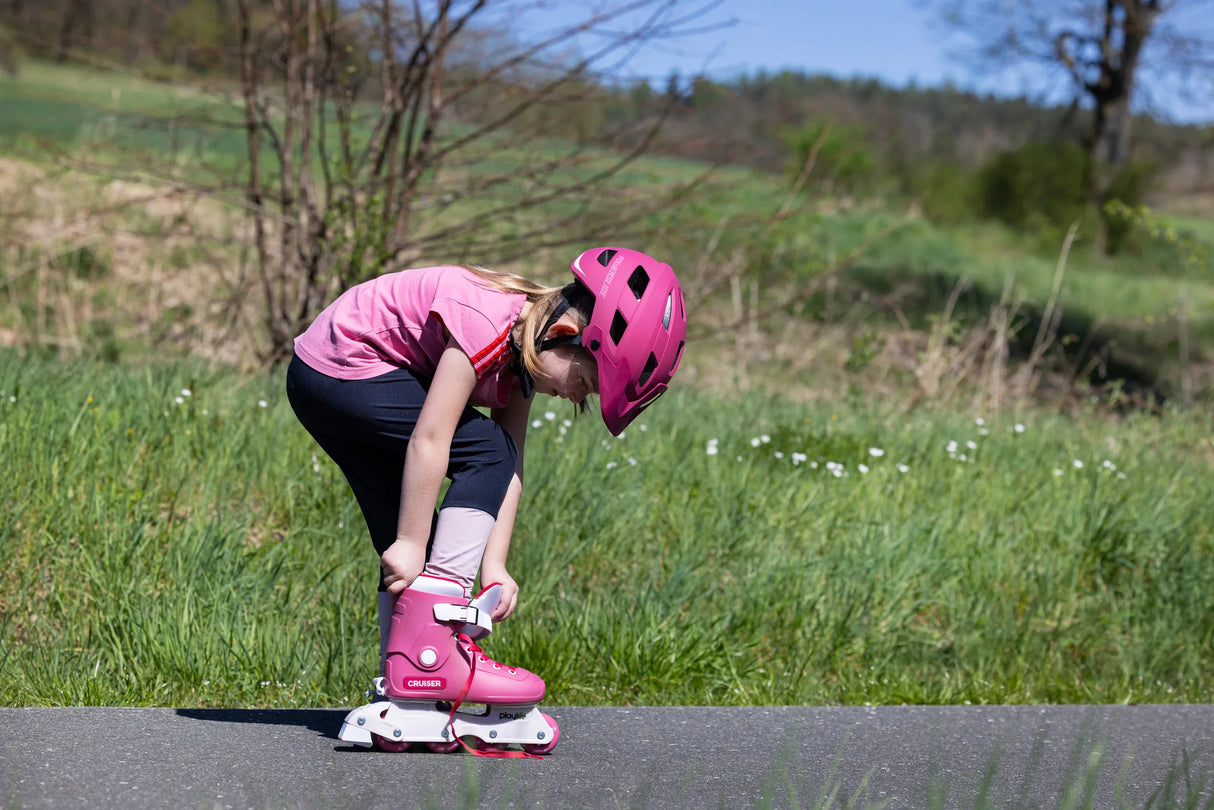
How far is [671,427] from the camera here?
5691 mm

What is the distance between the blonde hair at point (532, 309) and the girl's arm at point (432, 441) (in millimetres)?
133

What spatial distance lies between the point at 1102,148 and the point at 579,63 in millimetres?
20617

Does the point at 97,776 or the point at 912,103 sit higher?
the point at 912,103

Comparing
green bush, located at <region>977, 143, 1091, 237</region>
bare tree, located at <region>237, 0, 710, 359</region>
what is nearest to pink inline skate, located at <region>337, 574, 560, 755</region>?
bare tree, located at <region>237, 0, 710, 359</region>

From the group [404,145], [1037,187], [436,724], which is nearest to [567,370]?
[436,724]

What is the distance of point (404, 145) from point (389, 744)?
14.8 ft

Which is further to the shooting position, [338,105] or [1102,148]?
[1102,148]

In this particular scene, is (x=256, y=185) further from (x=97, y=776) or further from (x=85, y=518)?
(x=97, y=776)

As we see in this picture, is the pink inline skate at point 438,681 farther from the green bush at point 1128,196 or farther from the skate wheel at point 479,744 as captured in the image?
the green bush at point 1128,196

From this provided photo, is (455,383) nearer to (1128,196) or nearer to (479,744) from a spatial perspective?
(479,744)

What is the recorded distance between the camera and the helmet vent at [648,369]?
254 centimetres

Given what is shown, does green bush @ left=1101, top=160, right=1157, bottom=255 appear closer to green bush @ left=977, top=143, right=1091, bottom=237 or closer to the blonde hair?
green bush @ left=977, top=143, right=1091, bottom=237

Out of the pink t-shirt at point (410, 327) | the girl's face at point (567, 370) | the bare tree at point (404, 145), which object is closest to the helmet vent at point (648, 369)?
the girl's face at point (567, 370)

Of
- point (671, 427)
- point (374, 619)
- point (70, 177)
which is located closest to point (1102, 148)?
point (70, 177)
